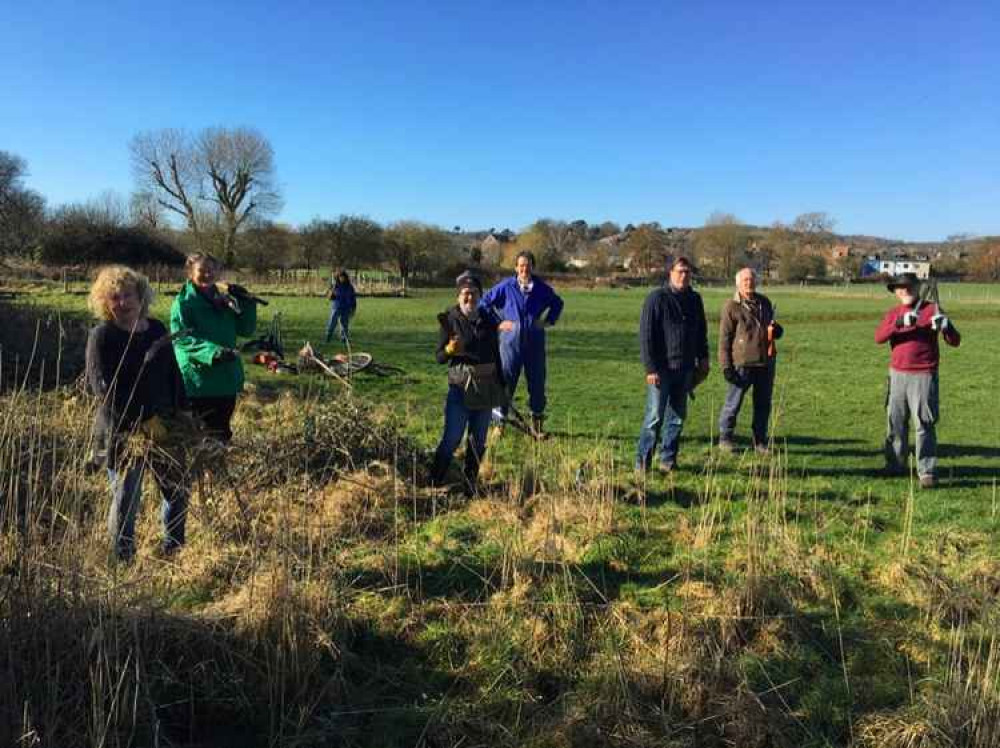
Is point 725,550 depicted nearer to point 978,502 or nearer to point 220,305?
point 978,502

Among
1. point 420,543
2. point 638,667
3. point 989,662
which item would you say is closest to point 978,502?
point 989,662

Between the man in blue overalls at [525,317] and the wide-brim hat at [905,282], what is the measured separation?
10.9 feet

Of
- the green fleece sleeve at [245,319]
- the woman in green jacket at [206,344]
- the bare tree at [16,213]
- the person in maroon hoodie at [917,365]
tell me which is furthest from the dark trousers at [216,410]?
the bare tree at [16,213]

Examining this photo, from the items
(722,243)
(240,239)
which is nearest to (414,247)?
(240,239)

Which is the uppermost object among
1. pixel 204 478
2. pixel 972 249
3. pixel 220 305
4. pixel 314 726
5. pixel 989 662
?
pixel 972 249

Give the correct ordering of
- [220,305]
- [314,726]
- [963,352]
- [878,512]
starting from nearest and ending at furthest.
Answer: [314,726] < [220,305] < [878,512] < [963,352]

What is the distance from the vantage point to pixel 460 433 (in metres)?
5.68

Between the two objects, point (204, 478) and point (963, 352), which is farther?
point (963, 352)

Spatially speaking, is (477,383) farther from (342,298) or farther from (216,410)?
(342,298)

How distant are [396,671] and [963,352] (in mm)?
20158

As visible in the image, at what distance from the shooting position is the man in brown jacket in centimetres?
710

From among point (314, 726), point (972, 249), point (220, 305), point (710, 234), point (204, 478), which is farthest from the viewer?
point (972, 249)

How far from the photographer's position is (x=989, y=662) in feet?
9.88

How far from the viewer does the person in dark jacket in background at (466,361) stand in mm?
5539
